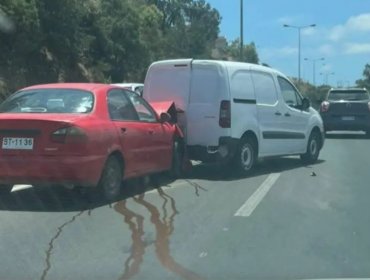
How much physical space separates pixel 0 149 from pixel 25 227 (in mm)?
1469

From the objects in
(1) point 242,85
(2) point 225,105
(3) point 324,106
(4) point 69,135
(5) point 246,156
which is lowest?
(5) point 246,156

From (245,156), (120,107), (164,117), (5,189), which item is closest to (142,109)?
(164,117)

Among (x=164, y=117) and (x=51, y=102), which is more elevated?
(x=51, y=102)

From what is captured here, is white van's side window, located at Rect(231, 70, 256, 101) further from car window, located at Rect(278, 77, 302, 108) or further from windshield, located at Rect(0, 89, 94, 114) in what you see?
windshield, located at Rect(0, 89, 94, 114)

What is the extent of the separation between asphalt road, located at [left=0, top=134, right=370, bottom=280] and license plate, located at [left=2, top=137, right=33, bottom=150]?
77cm

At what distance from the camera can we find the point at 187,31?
5875 cm

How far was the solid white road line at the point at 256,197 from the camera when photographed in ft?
28.9

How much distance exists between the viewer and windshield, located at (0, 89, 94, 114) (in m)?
9.20

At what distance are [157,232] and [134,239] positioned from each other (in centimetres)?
42

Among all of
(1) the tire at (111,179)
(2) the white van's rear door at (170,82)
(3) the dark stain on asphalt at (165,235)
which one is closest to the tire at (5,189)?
(1) the tire at (111,179)

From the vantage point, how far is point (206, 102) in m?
12.1

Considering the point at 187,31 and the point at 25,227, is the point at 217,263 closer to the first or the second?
the point at 25,227

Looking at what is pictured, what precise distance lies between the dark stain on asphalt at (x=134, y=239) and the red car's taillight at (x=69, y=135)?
1.03m

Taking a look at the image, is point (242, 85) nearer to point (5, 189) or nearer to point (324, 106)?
point (5, 189)
